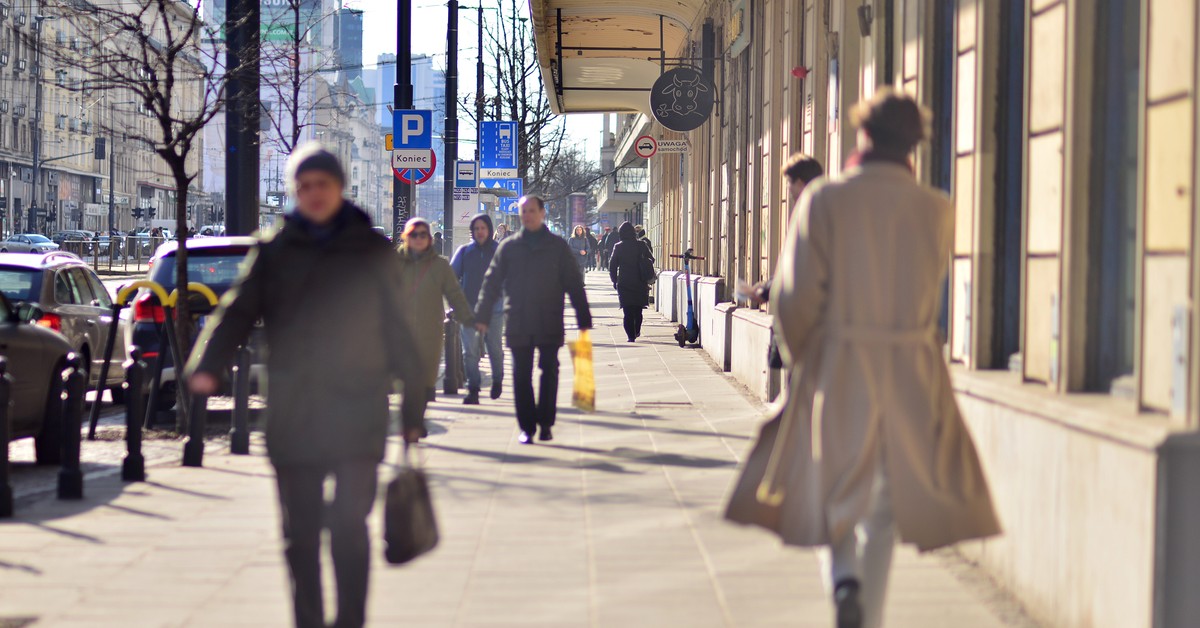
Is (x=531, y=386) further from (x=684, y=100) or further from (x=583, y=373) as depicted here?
(x=684, y=100)

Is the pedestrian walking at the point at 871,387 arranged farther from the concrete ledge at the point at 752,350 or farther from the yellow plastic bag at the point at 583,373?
the concrete ledge at the point at 752,350

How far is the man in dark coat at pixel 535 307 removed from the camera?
11477 millimetres

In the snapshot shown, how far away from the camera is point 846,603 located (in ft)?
16.2

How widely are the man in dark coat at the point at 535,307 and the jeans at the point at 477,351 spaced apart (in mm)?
3019

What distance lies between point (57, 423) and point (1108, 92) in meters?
7.54

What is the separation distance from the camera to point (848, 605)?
194 inches

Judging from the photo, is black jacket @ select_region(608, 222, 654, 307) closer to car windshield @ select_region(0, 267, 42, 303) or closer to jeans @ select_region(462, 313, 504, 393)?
jeans @ select_region(462, 313, 504, 393)

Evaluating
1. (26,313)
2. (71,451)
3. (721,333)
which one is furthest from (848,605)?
(721,333)

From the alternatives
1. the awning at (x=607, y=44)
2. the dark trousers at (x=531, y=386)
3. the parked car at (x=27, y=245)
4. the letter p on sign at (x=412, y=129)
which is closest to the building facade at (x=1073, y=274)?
the dark trousers at (x=531, y=386)

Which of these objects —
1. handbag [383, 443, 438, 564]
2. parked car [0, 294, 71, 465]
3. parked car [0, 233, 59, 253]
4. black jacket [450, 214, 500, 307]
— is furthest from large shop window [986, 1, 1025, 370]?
parked car [0, 233, 59, 253]

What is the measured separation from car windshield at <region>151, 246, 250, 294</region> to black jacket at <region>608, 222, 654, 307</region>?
10975 mm

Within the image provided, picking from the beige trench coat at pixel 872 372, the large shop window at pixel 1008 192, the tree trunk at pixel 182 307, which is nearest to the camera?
the beige trench coat at pixel 872 372

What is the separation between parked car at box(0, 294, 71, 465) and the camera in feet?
33.3

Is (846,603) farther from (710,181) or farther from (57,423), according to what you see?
(710,181)
